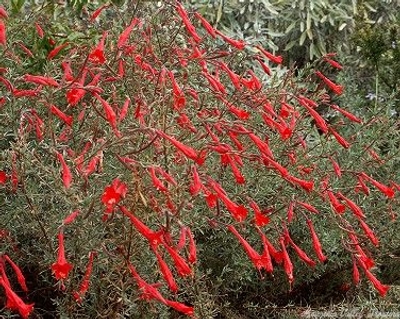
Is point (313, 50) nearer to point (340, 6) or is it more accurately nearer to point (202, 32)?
point (340, 6)

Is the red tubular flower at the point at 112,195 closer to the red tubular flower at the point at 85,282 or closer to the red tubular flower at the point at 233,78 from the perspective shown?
the red tubular flower at the point at 85,282

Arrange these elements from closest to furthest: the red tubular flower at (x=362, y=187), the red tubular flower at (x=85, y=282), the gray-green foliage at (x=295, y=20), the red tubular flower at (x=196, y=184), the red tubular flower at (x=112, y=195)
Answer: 1. the red tubular flower at (x=112, y=195)
2. the red tubular flower at (x=196, y=184)
3. the red tubular flower at (x=85, y=282)
4. the red tubular flower at (x=362, y=187)
5. the gray-green foliage at (x=295, y=20)

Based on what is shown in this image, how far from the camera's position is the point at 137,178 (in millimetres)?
2680

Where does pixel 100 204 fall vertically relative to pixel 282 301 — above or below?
above

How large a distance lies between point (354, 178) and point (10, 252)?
1.96m

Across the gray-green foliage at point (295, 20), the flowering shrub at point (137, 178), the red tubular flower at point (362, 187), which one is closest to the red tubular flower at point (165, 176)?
the flowering shrub at point (137, 178)

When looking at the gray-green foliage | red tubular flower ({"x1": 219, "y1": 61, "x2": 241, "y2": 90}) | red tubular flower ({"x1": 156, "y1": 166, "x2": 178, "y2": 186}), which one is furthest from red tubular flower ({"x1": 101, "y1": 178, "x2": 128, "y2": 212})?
the gray-green foliage

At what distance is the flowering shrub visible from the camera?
266 cm

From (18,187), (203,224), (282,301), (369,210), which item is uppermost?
(18,187)

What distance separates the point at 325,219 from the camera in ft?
13.3

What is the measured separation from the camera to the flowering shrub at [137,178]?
8.73 feet

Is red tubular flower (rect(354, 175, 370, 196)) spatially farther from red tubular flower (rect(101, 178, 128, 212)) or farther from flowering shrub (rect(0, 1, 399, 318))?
red tubular flower (rect(101, 178, 128, 212))

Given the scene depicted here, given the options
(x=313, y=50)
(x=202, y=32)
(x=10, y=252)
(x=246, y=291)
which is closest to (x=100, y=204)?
(x=10, y=252)

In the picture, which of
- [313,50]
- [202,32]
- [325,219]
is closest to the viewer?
[325,219]
